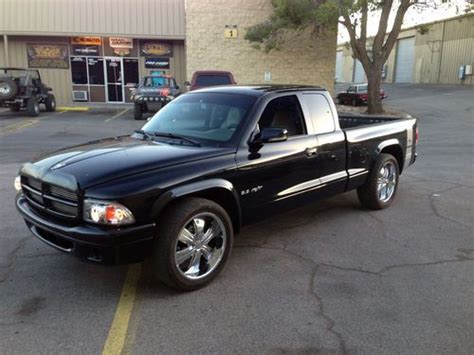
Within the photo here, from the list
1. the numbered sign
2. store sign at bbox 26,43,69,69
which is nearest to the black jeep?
store sign at bbox 26,43,69,69

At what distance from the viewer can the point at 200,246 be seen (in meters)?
3.85

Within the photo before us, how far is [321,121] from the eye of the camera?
16.9 ft

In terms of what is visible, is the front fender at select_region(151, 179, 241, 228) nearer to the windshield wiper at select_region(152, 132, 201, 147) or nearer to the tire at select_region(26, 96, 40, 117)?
the windshield wiper at select_region(152, 132, 201, 147)

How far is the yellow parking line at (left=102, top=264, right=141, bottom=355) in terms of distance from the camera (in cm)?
300

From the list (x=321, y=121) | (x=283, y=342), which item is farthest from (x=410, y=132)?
(x=283, y=342)

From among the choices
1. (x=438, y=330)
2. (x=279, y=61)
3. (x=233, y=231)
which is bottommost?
(x=438, y=330)

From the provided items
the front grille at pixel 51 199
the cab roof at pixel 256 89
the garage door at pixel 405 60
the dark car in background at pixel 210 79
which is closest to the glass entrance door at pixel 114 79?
the dark car in background at pixel 210 79

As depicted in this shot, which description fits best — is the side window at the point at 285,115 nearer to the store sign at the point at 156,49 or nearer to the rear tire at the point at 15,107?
the rear tire at the point at 15,107

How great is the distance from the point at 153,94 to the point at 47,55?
35.2 ft

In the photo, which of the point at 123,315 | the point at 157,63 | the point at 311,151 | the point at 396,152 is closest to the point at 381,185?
the point at 396,152

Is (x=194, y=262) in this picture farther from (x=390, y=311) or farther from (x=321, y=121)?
(x=321, y=121)

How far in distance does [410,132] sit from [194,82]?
9.73 m

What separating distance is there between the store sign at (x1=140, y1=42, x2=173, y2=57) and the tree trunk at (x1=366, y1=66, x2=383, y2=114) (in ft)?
35.9

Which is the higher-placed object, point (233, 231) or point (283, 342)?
point (233, 231)
